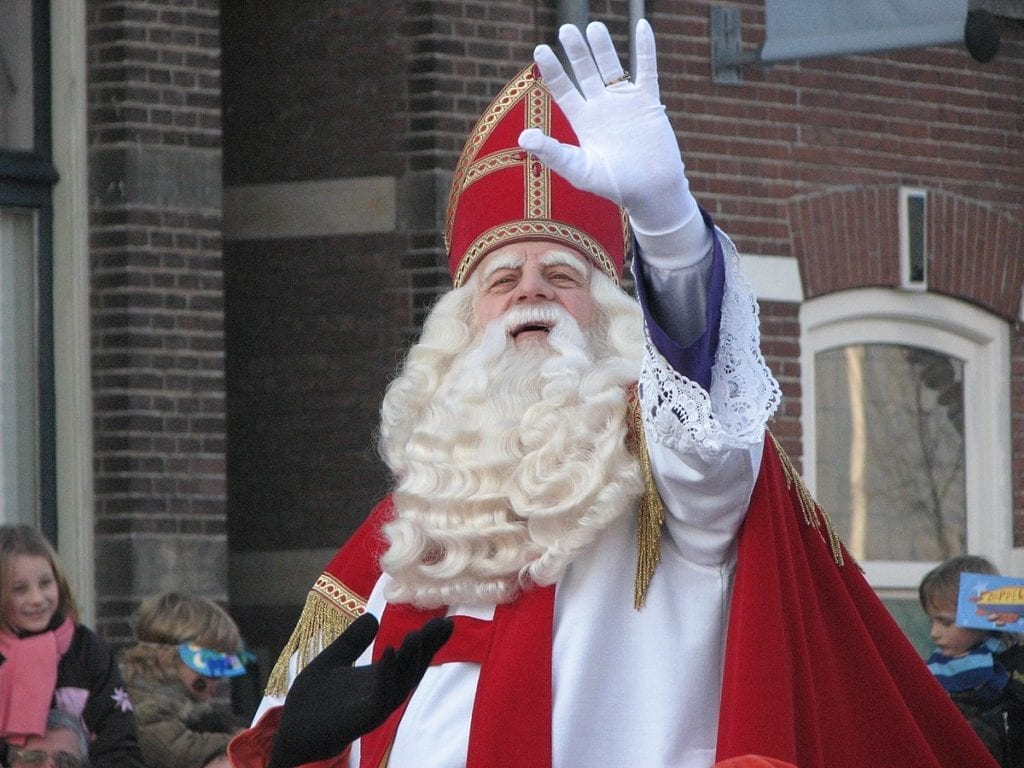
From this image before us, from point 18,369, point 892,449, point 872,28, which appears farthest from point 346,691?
point 892,449

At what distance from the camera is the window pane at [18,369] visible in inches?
301

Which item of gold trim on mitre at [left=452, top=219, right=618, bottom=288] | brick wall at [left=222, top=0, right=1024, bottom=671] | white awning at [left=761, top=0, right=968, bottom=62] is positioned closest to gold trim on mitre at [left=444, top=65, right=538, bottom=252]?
gold trim on mitre at [left=452, top=219, right=618, bottom=288]

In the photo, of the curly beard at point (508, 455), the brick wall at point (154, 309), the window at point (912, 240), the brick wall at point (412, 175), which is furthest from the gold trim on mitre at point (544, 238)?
the window at point (912, 240)

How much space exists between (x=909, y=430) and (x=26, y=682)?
5189 mm

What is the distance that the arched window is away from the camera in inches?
379

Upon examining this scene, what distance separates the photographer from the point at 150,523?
7.63 metres

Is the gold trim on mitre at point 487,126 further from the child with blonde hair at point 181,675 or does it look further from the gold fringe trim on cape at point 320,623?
the child with blonde hair at point 181,675

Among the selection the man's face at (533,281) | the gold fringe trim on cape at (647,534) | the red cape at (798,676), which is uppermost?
the man's face at (533,281)

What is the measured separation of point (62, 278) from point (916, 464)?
406 centimetres

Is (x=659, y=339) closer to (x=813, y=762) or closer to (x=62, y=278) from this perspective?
(x=813, y=762)

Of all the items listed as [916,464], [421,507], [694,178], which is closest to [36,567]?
[421,507]

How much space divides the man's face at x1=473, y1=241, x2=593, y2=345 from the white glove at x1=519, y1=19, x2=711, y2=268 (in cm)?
65

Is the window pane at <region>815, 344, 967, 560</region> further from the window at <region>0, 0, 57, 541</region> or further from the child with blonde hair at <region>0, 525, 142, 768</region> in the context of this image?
the child with blonde hair at <region>0, 525, 142, 768</region>

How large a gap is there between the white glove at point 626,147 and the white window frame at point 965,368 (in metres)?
5.99
